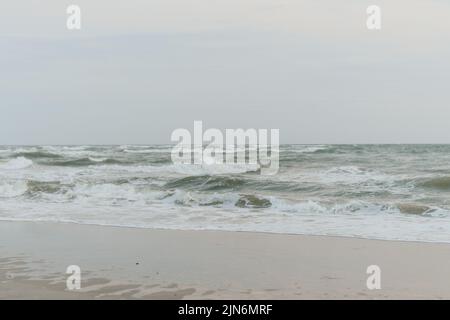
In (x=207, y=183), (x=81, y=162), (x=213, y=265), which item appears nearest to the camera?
(x=213, y=265)

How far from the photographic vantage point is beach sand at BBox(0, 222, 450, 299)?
4.43 meters

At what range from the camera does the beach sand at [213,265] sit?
4.43m

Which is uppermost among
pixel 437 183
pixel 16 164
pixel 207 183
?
pixel 437 183

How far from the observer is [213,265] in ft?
Result: 17.9

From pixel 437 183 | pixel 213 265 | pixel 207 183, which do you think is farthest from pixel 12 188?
pixel 437 183

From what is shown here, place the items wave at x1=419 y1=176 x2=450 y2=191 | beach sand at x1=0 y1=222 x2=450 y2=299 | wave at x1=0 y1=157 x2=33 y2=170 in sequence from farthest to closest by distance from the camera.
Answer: wave at x1=0 y1=157 x2=33 y2=170 → wave at x1=419 y1=176 x2=450 y2=191 → beach sand at x1=0 y1=222 x2=450 y2=299

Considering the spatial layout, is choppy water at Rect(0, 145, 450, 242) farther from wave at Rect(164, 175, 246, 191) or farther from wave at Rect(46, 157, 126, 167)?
wave at Rect(46, 157, 126, 167)

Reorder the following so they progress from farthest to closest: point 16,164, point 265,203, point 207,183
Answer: point 16,164 → point 207,183 → point 265,203

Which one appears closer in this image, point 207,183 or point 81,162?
point 207,183

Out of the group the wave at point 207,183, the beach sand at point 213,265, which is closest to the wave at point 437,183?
the wave at point 207,183

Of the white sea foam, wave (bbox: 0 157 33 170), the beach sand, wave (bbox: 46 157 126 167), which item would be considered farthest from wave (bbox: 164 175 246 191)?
wave (bbox: 0 157 33 170)

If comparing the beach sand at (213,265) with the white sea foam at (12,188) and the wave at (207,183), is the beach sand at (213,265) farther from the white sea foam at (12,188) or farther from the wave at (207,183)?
the wave at (207,183)

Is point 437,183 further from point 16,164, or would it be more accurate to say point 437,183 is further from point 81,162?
point 16,164

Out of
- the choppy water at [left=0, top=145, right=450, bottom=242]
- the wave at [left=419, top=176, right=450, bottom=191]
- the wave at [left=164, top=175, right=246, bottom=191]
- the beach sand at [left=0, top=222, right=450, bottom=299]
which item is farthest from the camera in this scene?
the wave at [left=164, top=175, right=246, bottom=191]
